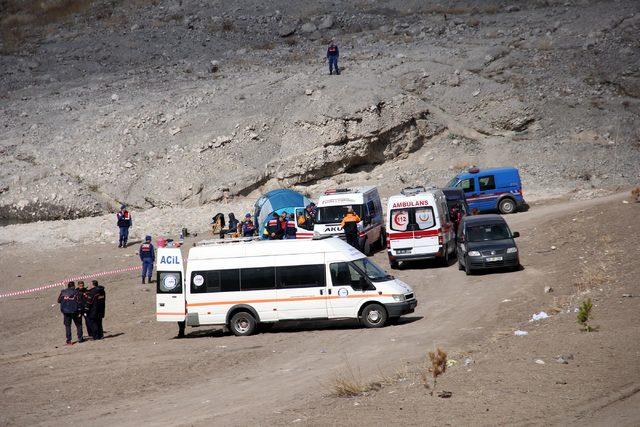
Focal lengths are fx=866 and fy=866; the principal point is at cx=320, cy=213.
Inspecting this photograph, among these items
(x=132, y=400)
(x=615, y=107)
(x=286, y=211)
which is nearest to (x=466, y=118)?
(x=615, y=107)

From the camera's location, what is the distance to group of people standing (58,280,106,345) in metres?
21.7

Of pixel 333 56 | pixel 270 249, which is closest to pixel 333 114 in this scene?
pixel 333 56

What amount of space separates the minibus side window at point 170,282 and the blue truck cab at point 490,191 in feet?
58.1

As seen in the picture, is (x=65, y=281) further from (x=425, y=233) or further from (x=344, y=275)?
(x=344, y=275)

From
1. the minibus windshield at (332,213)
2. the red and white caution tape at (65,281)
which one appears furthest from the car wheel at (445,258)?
the red and white caution tape at (65,281)

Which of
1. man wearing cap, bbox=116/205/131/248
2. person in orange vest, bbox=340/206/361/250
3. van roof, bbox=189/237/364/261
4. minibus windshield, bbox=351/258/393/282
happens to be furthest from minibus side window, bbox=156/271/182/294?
man wearing cap, bbox=116/205/131/248

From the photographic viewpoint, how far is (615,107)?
43.4 m

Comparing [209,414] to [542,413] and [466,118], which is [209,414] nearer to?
[542,413]

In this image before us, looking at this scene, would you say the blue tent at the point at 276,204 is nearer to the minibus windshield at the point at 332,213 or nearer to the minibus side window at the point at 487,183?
the minibus windshield at the point at 332,213

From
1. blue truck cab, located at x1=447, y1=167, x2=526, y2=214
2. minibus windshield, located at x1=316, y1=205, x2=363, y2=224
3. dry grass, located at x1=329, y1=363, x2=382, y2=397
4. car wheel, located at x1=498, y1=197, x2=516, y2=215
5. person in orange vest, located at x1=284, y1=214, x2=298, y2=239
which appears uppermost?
blue truck cab, located at x1=447, y1=167, x2=526, y2=214

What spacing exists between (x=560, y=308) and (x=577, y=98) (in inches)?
1098

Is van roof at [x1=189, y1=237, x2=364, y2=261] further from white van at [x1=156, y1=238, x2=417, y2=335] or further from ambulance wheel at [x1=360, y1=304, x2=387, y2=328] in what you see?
ambulance wheel at [x1=360, y1=304, x2=387, y2=328]

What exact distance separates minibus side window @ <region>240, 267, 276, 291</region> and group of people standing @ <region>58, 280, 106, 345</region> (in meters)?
4.13

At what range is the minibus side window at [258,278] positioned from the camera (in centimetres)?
2044
